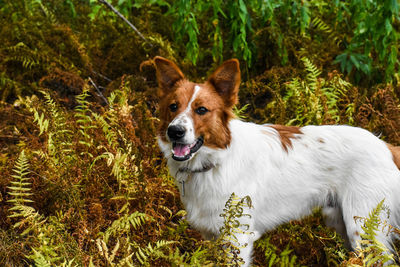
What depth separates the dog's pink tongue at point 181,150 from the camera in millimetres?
3248

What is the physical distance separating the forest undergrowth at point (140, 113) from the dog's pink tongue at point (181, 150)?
2.17 feet

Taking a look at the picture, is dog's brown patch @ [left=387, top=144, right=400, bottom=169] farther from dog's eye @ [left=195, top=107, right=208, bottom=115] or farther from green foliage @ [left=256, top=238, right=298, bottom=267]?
dog's eye @ [left=195, top=107, right=208, bottom=115]

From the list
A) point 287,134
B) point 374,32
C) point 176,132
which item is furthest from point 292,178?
point 374,32

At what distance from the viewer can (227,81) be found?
3.50m

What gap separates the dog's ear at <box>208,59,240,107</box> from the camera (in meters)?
3.42

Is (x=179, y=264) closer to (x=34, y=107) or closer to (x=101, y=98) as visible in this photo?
(x=34, y=107)

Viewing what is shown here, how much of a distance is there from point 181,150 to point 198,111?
398 mm

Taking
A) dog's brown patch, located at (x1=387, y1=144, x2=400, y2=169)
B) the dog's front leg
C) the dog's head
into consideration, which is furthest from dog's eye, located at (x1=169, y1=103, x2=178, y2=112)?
dog's brown patch, located at (x1=387, y1=144, x2=400, y2=169)

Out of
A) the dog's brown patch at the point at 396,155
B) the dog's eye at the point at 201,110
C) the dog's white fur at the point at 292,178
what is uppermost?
the dog's eye at the point at 201,110

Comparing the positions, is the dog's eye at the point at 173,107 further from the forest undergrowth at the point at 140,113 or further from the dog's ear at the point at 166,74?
the forest undergrowth at the point at 140,113

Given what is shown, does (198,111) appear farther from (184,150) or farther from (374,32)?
(374,32)

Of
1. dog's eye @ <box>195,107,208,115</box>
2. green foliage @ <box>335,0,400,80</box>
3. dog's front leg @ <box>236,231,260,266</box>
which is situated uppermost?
green foliage @ <box>335,0,400,80</box>

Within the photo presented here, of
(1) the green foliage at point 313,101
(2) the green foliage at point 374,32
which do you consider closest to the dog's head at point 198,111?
(1) the green foliage at point 313,101

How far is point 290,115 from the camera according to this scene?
5535 millimetres
